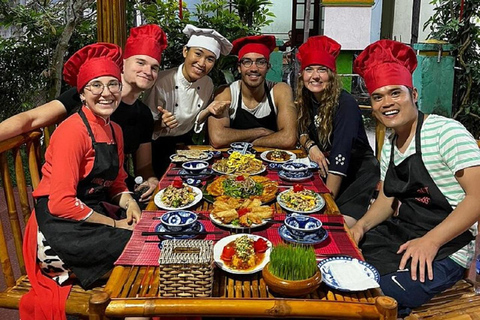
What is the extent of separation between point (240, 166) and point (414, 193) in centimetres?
105

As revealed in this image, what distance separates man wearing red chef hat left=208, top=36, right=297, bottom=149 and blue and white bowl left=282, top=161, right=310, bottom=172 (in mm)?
579

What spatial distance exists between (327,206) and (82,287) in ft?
4.20

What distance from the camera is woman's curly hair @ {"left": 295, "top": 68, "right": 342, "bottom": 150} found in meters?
3.19

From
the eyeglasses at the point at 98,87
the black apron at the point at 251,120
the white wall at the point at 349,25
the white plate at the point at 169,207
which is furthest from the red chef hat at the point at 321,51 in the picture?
the white wall at the point at 349,25

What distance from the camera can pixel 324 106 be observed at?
321cm

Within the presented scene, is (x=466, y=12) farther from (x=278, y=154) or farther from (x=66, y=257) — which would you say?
(x=66, y=257)

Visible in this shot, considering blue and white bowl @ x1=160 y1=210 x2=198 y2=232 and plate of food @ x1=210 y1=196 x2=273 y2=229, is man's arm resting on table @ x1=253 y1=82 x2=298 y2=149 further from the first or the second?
blue and white bowl @ x1=160 y1=210 x2=198 y2=232

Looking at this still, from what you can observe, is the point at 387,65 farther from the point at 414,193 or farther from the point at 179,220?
the point at 179,220

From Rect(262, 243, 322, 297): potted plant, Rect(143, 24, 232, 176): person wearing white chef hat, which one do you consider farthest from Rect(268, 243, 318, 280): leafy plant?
Rect(143, 24, 232, 176): person wearing white chef hat

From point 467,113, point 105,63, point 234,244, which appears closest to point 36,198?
point 105,63

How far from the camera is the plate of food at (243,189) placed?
238cm

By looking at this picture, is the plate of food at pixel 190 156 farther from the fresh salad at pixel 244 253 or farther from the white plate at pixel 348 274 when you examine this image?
the white plate at pixel 348 274

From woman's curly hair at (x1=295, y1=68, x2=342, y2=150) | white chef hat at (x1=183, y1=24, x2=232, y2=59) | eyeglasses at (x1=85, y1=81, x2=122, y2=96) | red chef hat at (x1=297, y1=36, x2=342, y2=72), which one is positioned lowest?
woman's curly hair at (x1=295, y1=68, x2=342, y2=150)

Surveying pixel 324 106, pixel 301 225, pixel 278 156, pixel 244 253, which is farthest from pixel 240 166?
pixel 244 253
